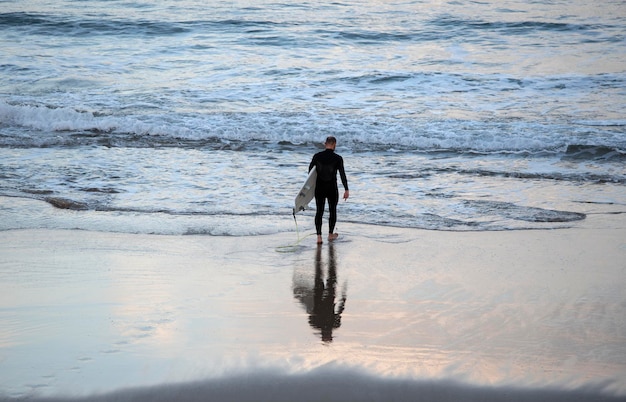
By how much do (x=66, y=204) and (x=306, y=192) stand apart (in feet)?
13.0

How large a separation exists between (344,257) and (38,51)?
2244 cm

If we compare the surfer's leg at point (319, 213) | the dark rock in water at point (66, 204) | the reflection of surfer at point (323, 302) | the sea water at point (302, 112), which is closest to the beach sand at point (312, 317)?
the reflection of surfer at point (323, 302)

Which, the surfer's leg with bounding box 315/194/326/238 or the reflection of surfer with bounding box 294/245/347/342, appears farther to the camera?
the surfer's leg with bounding box 315/194/326/238

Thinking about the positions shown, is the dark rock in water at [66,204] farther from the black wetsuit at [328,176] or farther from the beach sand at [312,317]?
the black wetsuit at [328,176]

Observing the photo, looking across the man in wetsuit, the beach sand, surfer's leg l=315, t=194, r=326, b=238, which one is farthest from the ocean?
the man in wetsuit

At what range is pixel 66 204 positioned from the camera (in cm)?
1170

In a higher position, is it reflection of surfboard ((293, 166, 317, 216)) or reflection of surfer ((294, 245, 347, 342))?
reflection of surfboard ((293, 166, 317, 216))

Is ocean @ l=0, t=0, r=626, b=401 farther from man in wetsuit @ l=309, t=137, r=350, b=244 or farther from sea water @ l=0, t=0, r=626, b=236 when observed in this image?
man in wetsuit @ l=309, t=137, r=350, b=244

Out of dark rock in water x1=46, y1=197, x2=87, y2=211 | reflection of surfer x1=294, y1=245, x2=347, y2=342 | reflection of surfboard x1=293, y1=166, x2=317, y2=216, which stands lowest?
reflection of surfer x1=294, y1=245, x2=347, y2=342

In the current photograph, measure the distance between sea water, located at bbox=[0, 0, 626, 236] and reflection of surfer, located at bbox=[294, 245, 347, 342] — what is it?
2.17 m

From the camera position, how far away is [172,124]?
62.8 feet

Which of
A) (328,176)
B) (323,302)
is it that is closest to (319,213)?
(328,176)

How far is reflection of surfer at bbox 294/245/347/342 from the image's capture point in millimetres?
7012

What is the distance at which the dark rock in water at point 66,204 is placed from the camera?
11570 mm
